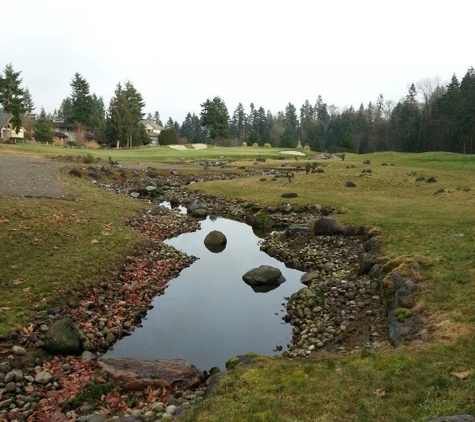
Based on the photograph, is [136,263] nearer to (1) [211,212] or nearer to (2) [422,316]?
(2) [422,316]

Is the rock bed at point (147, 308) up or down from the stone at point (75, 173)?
down

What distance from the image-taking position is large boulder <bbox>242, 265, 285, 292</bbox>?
48.2 feet

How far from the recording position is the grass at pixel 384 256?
5969 millimetres

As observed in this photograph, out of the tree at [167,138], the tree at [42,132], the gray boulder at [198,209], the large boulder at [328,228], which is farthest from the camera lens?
the tree at [167,138]

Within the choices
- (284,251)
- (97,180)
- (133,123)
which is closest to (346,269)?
(284,251)

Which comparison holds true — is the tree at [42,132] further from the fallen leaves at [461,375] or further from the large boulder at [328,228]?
the fallen leaves at [461,375]

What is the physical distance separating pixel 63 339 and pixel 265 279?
301 inches

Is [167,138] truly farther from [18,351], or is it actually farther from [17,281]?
[18,351]

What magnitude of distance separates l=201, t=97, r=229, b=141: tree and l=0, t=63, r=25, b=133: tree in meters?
41.5

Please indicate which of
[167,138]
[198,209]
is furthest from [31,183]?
[167,138]

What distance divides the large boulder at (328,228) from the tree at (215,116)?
80684 mm

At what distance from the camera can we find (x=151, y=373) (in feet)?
27.3

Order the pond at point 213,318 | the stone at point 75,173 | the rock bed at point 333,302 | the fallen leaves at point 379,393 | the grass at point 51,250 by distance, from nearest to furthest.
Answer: the fallen leaves at point 379,393 → the rock bed at point 333,302 → the pond at point 213,318 → the grass at point 51,250 → the stone at point 75,173

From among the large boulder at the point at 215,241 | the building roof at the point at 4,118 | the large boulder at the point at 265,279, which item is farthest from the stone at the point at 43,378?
the building roof at the point at 4,118
